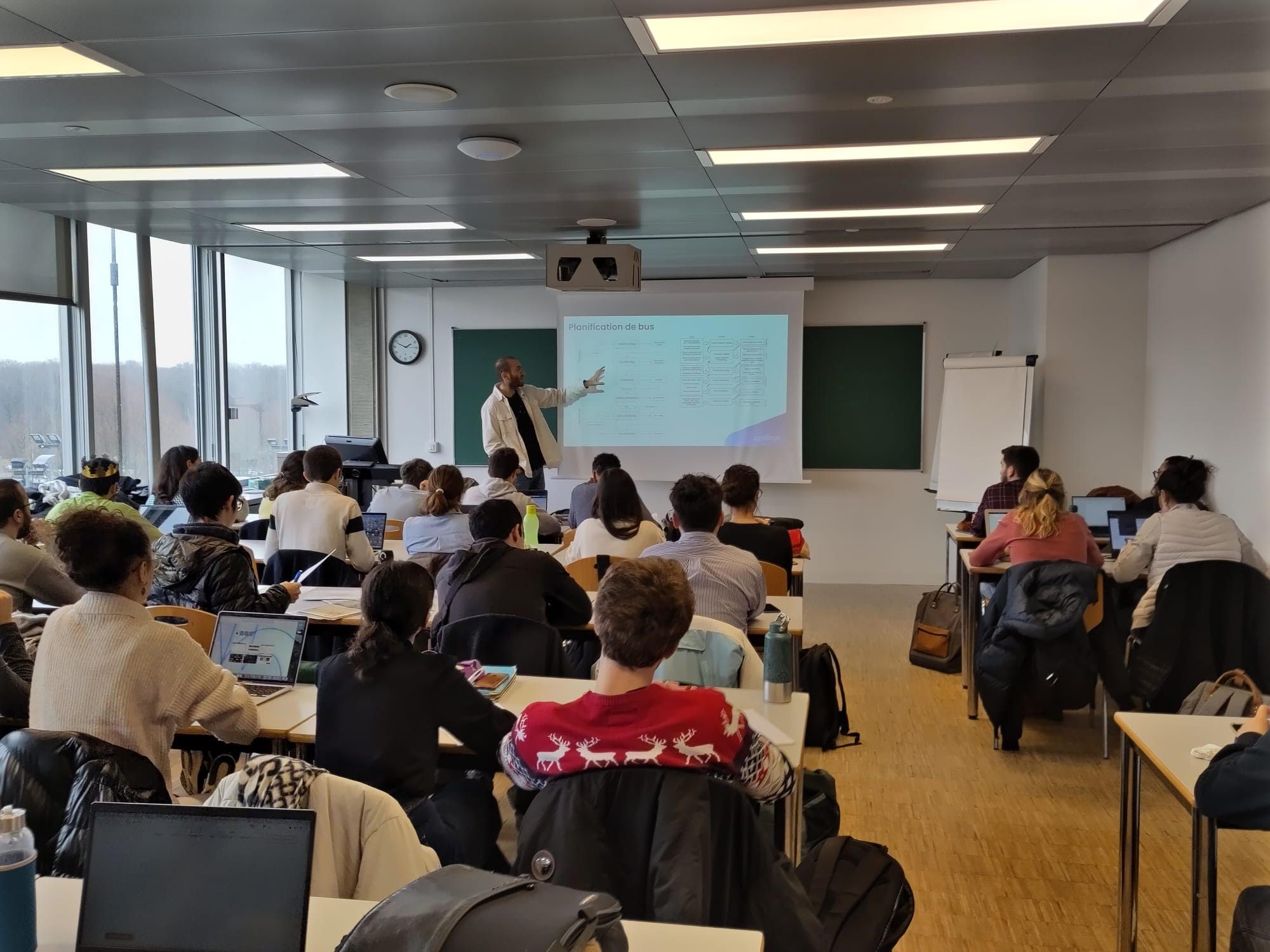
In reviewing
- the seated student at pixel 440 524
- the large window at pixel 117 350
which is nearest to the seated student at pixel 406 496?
Answer: the seated student at pixel 440 524

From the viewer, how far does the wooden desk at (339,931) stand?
1.52 metres

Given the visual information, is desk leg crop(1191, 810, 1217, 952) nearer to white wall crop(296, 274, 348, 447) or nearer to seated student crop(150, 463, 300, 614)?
seated student crop(150, 463, 300, 614)

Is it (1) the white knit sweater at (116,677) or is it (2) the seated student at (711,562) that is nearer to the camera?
(1) the white knit sweater at (116,677)

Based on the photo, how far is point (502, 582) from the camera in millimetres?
3637

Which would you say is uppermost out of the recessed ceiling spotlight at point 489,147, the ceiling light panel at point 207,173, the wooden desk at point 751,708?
the ceiling light panel at point 207,173

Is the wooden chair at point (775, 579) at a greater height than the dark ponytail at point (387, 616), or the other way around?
the dark ponytail at point (387, 616)

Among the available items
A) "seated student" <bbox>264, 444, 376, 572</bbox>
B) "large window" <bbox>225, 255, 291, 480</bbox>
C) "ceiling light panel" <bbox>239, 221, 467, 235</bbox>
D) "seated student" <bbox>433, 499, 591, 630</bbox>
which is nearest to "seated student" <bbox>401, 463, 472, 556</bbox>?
"seated student" <bbox>264, 444, 376, 572</bbox>

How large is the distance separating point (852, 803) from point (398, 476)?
15.8ft

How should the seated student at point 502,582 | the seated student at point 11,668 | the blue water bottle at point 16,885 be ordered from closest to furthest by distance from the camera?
the blue water bottle at point 16,885
the seated student at point 11,668
the seated student at point 502,582

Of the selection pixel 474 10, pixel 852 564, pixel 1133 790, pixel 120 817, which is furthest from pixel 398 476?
pixel 120 817

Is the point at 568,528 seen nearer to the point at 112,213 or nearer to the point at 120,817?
the point at 112,213

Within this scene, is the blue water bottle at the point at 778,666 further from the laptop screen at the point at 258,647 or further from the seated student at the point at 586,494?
the seated student at the point at 586,494

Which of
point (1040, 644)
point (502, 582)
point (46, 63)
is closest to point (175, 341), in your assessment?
point (46, 63)

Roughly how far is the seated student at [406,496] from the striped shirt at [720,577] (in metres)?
2.64
